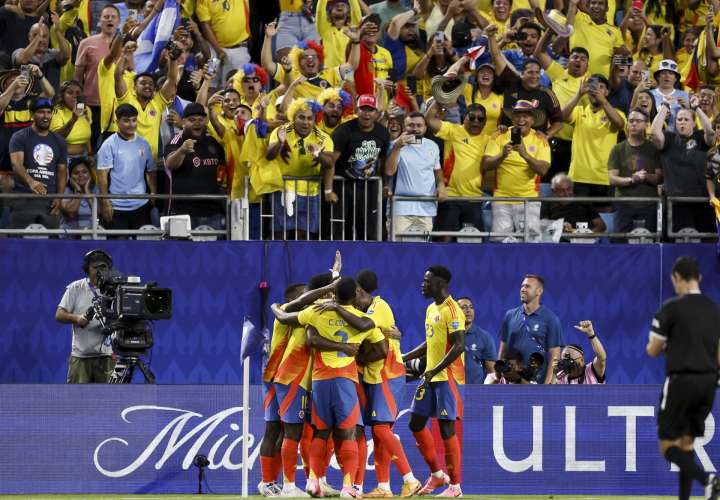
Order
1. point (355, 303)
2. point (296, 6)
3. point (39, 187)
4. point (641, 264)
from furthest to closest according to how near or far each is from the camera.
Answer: point (296, 6) < point (641, 264) < point (39, 187) < point (355, 303)

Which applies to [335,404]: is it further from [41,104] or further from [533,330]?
[41,104]

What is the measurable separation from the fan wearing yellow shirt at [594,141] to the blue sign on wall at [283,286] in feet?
2.87

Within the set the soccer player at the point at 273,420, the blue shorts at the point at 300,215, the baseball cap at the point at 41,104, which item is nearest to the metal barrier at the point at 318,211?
the blue shorts at the point at 300,215

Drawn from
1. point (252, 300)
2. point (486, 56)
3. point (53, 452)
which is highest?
point (486, 56)

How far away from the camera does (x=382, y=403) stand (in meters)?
15.6

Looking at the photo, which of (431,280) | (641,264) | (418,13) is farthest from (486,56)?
(431,280)

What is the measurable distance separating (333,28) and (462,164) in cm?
282

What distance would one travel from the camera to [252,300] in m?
19.5

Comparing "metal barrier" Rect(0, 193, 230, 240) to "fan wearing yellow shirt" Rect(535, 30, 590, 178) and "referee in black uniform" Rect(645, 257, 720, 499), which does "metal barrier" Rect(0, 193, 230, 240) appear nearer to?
"fan wearing yellow shirt" Rect(535, 30, 590, 178)

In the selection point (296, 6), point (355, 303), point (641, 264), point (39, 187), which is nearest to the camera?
point (355, 303)

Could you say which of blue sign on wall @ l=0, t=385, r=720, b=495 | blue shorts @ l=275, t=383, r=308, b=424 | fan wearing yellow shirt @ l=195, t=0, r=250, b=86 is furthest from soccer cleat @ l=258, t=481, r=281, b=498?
fan wearing yellow shirt @ l=195, t=0, r=250, b=86

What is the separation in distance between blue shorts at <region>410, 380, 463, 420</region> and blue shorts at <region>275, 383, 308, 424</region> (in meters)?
1.23

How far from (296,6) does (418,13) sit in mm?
1702

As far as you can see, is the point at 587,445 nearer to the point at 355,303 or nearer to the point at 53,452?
the point at 355,303
